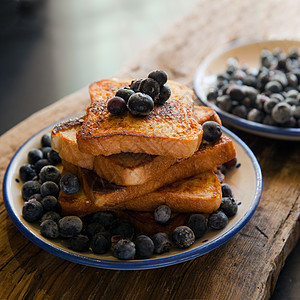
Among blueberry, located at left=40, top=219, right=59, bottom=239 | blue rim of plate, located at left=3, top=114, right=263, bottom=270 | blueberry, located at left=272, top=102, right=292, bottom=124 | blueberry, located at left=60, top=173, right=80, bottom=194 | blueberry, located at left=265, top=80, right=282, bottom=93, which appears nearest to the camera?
blue rim of plate, located at left=3, top=114, right=263, bottom=270

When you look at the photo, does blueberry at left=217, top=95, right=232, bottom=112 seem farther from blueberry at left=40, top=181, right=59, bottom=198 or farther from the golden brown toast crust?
blueberry at left=40, top=181, right=59, bottom=198

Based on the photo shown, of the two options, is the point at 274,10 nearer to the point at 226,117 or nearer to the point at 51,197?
the point at 226,117

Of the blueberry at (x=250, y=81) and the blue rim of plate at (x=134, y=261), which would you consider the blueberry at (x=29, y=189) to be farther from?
the blueberry at (x=250, y=81)

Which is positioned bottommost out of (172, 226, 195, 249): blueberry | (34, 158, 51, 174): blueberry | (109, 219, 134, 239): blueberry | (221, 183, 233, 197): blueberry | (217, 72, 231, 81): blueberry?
(217, 72, 231, 81): blueberry

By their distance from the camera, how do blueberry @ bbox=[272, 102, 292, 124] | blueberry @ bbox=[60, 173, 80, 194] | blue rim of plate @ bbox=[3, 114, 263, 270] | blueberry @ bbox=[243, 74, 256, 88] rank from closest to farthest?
blue rim of plate @ bbox=[3, 114, 263, 270], blueberry @ bbox=[60, 173, 80, 194], blueberry @ bbox=[272, 102, 292, 124], blueberry @ bbox=[243, 74, 256, 88]

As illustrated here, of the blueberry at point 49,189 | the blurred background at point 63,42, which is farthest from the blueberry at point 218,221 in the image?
the blurred background at point 63,42

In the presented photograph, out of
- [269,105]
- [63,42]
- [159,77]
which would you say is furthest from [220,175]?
[63,42]

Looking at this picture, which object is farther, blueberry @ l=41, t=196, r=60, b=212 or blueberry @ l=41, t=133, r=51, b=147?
blueberry @ l=41, t=133, r=51, b=147

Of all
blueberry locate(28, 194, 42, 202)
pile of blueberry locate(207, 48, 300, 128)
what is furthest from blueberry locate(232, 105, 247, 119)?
blueberry locate(28, 194, 42, 202)
